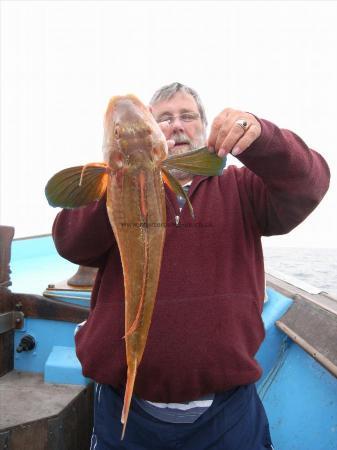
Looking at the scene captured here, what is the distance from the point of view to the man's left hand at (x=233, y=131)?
5.62 ft

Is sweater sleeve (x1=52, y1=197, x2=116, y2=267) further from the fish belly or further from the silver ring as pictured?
the silver ring

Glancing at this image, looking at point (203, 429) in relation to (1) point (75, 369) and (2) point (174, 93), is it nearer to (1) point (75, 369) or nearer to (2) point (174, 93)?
(1) point (75, 369)

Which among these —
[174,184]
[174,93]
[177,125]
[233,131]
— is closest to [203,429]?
[174,184]

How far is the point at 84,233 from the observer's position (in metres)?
2.10

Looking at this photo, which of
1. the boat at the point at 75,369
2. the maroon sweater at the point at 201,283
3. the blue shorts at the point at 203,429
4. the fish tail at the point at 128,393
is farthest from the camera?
the boat at the point at 75,369

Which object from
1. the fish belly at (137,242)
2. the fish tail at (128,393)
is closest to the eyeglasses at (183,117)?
the fish belly at (137,242)

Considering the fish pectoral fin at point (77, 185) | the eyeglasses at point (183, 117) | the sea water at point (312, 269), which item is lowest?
the sea water at point (312, 269)

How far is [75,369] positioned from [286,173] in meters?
2.84

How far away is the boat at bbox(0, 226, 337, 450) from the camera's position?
121 inches

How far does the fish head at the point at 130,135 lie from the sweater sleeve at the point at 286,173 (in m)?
0.47

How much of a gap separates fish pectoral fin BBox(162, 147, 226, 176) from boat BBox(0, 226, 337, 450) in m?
2.29

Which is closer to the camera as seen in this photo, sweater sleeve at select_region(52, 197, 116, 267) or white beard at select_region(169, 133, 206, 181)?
sweater sleeve at select_region(52, 197, 116, 267)

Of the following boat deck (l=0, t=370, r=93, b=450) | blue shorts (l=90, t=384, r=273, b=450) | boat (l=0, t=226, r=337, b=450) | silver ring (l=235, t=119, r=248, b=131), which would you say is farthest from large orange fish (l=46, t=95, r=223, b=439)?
boat (l=0, t=226, r=337, b=450)

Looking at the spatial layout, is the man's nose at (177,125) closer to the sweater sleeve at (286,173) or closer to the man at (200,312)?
the man at (200,312)
